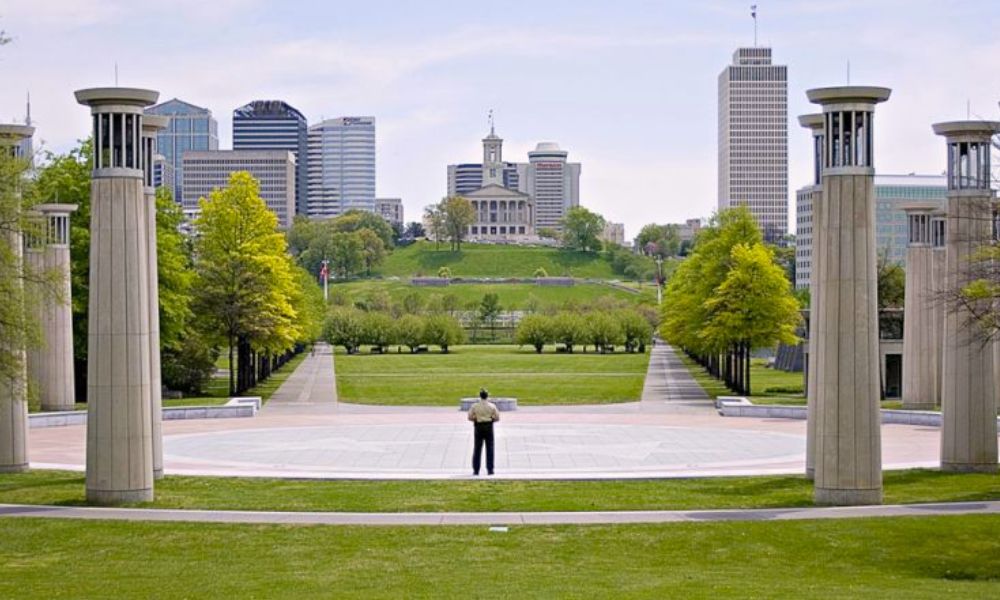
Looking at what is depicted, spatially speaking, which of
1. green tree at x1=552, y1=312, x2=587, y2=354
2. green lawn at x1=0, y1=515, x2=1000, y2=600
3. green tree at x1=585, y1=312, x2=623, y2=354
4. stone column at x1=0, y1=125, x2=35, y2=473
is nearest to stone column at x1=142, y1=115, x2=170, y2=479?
stone column at x1=0, y1=125, x2=35, y2=473

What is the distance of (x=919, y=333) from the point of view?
168 feet

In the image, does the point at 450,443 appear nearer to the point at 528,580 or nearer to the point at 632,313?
the point at 528,580

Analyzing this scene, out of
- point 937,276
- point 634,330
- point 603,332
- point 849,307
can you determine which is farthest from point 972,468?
point 634,330

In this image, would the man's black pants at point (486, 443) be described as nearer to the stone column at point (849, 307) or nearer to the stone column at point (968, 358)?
the stone column at point (849, 307)

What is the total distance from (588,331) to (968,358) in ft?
288

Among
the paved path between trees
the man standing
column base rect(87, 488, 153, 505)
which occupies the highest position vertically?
the man standing

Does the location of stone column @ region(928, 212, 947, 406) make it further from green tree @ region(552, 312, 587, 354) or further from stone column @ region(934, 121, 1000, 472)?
green tree @ region(552, 312, 587, 354)

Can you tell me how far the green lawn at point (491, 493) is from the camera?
26.1 meters

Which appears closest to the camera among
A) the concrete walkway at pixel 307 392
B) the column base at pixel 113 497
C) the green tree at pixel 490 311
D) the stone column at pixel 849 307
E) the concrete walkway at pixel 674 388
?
the stone column at pixel 849 307

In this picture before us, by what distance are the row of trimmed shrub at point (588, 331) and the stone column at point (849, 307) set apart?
91999mm

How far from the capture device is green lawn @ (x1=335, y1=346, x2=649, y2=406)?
64125mm

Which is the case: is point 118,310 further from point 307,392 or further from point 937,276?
point 307,392

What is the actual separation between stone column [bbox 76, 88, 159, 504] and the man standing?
760cm

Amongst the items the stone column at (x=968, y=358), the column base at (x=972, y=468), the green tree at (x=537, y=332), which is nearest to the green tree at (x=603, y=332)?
the green tree at (x=537, y=332)
